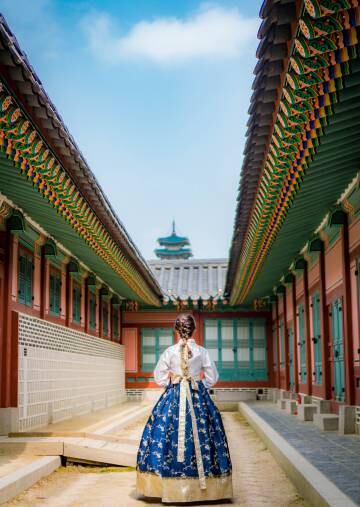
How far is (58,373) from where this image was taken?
15836 mm

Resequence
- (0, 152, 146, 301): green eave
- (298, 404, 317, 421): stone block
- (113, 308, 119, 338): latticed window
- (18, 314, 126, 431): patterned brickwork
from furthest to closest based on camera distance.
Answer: (113, 308, 119, 338): latticed window < (298, 404, 317, 421): stone block < (18, 314, 126, 431): patterned brickwork < (0, 152, 146, 301): green eave

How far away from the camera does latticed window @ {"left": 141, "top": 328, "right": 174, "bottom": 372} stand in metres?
27.0

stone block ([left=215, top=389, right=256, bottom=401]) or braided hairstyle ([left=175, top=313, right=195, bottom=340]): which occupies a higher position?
braided hairstyle ([left=175, top=313, right=195, bottom=340])

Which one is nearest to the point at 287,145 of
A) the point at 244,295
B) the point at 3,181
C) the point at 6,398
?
the point at 3,181

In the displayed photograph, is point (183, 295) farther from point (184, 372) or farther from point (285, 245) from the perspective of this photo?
point (184, 372)

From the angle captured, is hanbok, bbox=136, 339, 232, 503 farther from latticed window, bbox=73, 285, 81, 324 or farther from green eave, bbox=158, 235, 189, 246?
green eave, bbox=158, 235, 189, 246

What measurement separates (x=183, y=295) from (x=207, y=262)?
4164mm

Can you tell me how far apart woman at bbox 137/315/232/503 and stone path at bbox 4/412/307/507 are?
27cm

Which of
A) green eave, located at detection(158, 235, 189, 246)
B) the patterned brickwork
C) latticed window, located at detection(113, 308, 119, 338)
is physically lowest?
the patterned brickwork

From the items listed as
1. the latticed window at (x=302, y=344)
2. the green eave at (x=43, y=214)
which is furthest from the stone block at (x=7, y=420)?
the latticed window at (x=302, y=344)

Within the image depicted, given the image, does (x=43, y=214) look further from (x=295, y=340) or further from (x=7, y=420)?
(x=295, y=340)

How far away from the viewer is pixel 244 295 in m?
23.3

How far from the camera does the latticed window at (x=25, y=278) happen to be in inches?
531

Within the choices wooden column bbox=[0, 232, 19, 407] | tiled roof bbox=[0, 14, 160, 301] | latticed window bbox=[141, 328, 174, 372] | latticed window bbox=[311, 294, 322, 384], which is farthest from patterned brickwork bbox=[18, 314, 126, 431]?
latticed window bbox=[311, 294, 322, 384]
